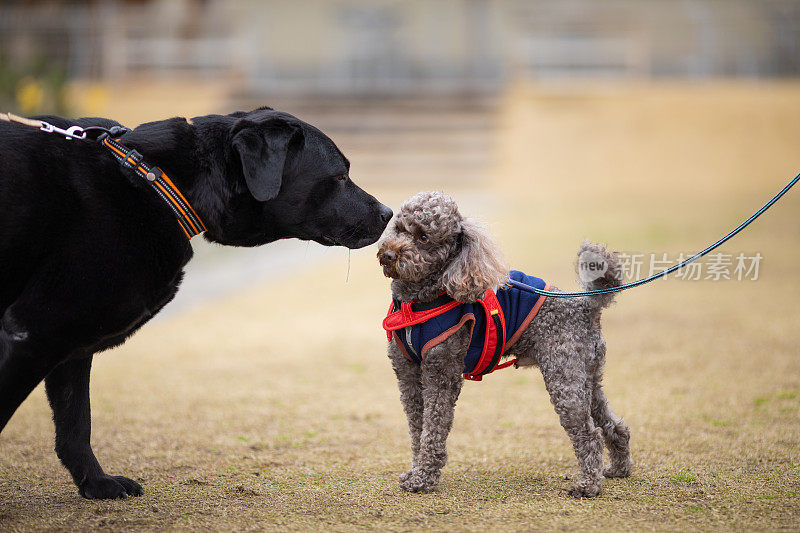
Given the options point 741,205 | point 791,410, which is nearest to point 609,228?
point 741,205

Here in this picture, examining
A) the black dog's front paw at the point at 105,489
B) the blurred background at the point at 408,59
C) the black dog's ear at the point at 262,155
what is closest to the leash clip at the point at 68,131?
the black dog's ear at the point at 262,155

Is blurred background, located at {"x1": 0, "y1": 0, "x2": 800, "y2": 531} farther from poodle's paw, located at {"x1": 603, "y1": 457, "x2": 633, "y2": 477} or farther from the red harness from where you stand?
the red harness

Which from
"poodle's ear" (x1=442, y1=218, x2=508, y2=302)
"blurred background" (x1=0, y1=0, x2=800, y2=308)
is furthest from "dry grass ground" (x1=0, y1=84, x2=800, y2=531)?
"blurred background" (x1=0, y1=0, x2=800, y2=308)

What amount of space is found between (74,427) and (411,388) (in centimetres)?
145

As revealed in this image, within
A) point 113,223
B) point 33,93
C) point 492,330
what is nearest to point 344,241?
point 492,330

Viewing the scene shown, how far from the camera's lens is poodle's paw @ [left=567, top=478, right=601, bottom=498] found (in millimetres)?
3148

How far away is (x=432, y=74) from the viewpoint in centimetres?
2078

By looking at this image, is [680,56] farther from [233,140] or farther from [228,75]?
[233,140]

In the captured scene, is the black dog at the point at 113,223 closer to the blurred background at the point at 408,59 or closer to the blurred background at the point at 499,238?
the blurred background at the point at 499,238

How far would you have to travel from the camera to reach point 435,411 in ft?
10.7

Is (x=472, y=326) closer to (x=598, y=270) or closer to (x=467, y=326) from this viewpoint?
(x=467, y=326)

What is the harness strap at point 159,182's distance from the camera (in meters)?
2.92

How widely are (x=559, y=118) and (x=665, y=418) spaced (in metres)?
14.6

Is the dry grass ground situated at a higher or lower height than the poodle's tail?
lower
